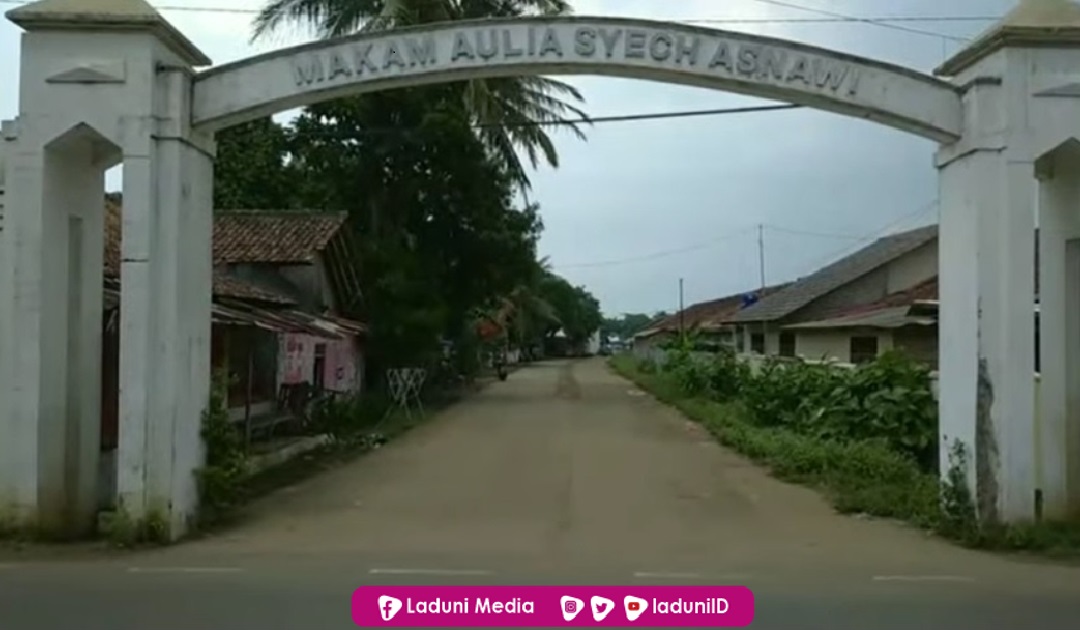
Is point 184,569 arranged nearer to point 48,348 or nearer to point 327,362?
point 48,348

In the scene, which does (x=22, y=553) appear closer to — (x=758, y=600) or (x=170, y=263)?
(x=170, y=263)

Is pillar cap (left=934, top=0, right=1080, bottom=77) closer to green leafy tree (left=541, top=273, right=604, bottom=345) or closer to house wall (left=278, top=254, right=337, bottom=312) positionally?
house wall (left=278, top=254, right=337, bottom=312)

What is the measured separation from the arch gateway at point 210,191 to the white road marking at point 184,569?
1.15 meters

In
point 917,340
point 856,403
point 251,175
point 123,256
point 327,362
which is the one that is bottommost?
point 856,403

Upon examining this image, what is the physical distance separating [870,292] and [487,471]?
79.6ft

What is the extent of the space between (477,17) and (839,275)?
57.0ft

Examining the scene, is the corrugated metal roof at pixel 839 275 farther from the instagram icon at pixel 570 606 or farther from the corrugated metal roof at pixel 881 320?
the instagram icon at pixel 570 606

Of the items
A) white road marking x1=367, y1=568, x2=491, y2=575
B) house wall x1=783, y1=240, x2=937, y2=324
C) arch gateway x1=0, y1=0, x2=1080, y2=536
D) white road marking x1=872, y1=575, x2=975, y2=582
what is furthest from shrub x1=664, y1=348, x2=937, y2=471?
house wall x1=783, y1=240, x2=937, y2=324


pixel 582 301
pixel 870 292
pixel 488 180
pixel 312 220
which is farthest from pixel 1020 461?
pixel 582 301

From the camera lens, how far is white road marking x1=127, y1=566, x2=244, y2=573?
29.2 feet

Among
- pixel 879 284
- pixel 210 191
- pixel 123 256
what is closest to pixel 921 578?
pixel 123 256

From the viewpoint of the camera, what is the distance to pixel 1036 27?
33.9ft

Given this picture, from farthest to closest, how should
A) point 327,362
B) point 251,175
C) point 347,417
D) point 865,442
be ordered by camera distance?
1. point 251,175
2. point 327,362
3. point 347,417
4. point 865,442

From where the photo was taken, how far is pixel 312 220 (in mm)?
28484
